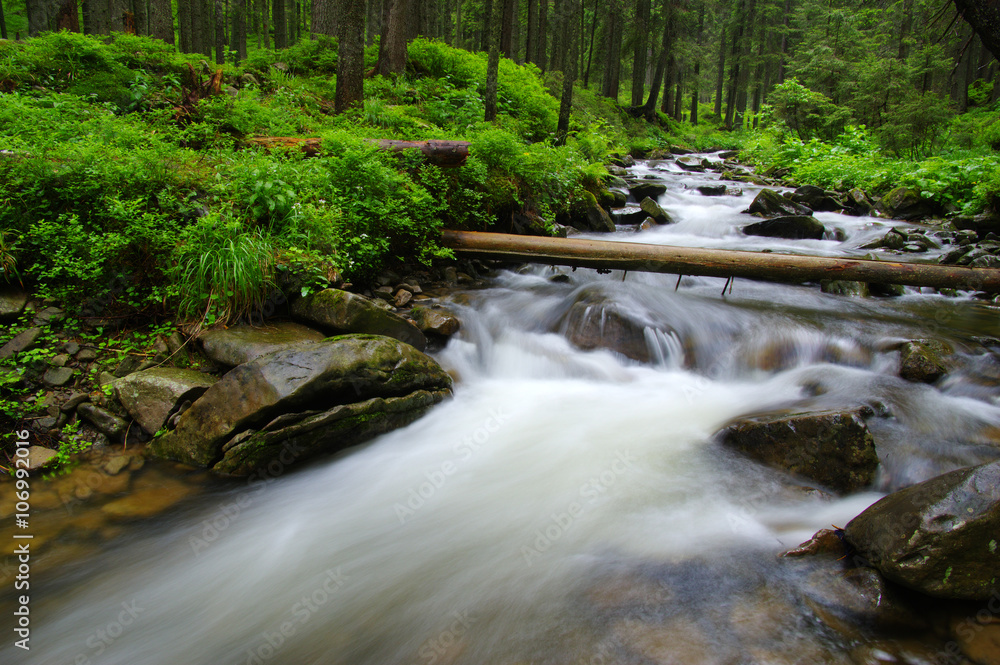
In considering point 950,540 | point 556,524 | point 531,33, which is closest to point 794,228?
point 950,540

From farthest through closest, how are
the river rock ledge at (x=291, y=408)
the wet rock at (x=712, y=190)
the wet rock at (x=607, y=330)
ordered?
the wet rock at (x=712, y=190) → the wet rock at (x=607, y=330) → the river rock ledge at (x=291, y=408)

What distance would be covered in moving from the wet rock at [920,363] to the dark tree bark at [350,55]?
33.1 ft

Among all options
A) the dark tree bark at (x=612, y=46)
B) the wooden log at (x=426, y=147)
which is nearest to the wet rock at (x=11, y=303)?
the wooden log at (x=426, y=147)

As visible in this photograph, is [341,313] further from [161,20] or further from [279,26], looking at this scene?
[279,26]

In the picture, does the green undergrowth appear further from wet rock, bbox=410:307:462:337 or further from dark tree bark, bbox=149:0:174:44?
dark tree bark, bbox=149:0:174:44

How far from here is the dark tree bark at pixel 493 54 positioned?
10.6 metres

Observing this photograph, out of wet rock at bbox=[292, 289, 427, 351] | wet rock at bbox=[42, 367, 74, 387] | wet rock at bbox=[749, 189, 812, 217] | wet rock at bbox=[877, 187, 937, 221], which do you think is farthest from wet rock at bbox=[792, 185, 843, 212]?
wet rock at bbox=[42, 367, 74, 387]

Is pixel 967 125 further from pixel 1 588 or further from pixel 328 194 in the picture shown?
pixel 1 588

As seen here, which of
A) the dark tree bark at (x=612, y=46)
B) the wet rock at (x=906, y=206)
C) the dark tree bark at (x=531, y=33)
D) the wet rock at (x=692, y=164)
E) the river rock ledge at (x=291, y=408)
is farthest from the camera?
the dark tree bark at (x=612, y=46)

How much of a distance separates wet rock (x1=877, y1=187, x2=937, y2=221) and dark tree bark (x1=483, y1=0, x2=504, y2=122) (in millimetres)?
10156

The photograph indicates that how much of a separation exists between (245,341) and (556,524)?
3.23 metres

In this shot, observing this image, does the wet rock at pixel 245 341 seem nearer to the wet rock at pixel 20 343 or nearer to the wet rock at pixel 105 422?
the wet rock at pixel 105 422

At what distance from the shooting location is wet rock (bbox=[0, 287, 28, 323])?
4.56 metres

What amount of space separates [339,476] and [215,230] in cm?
266
